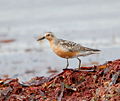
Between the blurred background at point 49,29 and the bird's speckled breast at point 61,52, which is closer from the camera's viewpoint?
the bird's speckled breast at point 61,52

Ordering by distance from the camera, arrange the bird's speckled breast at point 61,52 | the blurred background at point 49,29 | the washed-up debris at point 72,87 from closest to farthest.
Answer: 1. the washed-up debris at point 72,87
2. the bird's speckled breast at point 61,52
3. the blurred background at point 49,29

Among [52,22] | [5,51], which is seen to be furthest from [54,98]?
[52,22]

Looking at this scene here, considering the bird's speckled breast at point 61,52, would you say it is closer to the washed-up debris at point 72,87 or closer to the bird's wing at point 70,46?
the bird's wing at point 70,46

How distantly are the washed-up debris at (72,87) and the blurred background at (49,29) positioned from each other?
2.77 m

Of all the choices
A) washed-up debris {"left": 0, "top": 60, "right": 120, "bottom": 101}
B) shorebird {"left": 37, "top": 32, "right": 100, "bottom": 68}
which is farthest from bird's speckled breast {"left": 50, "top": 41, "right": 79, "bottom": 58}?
washed-up debris {"left": 0, "top": 60, "right": 120, "bottom": 101}

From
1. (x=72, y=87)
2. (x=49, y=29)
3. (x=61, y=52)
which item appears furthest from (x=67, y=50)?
(x=49, y=29)

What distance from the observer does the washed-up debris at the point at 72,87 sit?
21.8 feet

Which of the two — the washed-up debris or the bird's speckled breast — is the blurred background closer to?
the bird's speckled breast

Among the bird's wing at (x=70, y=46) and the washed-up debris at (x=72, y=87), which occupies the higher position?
the bird's wing at (x=70, y=46)

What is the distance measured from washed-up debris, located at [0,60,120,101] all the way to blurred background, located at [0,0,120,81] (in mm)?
2770

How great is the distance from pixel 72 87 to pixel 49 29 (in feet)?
30.7

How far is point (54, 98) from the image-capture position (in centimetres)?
683

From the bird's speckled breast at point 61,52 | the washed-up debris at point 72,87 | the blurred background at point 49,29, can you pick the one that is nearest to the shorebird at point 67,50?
the bird's speckled breast at point 61,52

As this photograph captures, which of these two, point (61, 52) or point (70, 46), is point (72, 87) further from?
point (70, 46)
